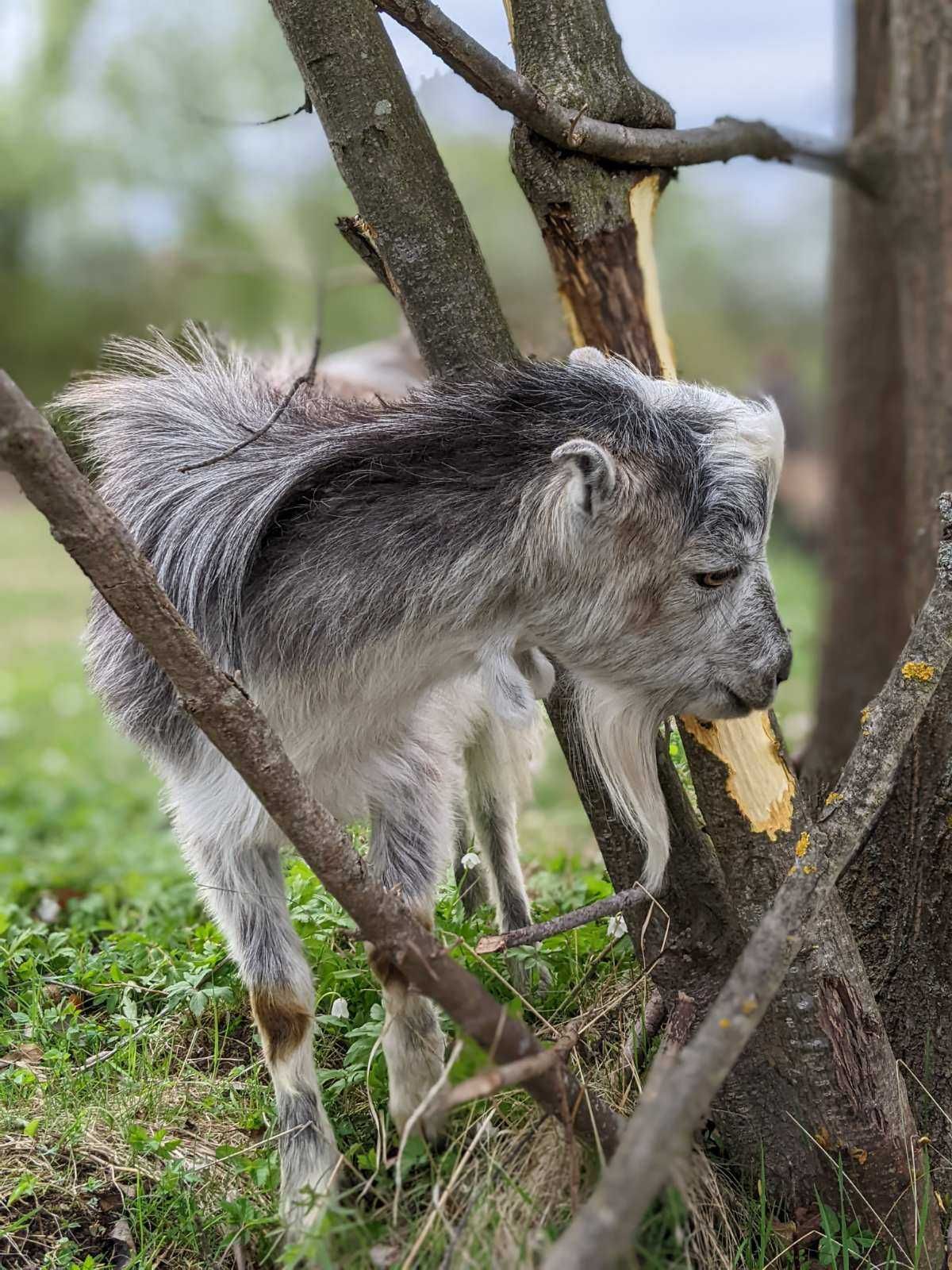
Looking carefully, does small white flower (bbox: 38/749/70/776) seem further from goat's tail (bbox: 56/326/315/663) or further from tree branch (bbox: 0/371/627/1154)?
tree branch (bbox: 0/371/627/1154)

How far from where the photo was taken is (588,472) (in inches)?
97.8

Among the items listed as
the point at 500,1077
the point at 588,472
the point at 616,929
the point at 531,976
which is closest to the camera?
the point at 500,1077

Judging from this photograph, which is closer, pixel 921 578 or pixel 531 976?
pixel 531 976

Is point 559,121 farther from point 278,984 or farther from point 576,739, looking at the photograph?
point 278,984

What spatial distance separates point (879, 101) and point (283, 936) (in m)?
4.87

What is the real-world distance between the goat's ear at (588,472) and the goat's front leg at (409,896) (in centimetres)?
94

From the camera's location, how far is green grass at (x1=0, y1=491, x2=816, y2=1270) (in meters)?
2.35

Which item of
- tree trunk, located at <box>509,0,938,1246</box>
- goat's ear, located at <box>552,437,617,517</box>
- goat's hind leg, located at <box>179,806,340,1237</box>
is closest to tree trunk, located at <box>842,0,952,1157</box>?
tree trunk, located at <box>509,0,938,1246</box>

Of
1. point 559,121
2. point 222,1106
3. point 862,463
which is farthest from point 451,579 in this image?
point 862,463

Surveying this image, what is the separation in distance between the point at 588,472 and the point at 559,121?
788 millimetres

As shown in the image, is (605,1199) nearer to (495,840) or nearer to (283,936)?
(283,936)

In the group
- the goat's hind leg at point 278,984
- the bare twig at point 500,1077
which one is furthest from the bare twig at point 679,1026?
the goat's hind leg at point 278,984

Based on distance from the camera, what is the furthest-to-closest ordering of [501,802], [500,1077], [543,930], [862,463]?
[862,463] → [501,802] → [543,930] → [500,1077]

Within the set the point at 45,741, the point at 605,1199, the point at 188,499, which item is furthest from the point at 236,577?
the point at 45,741
